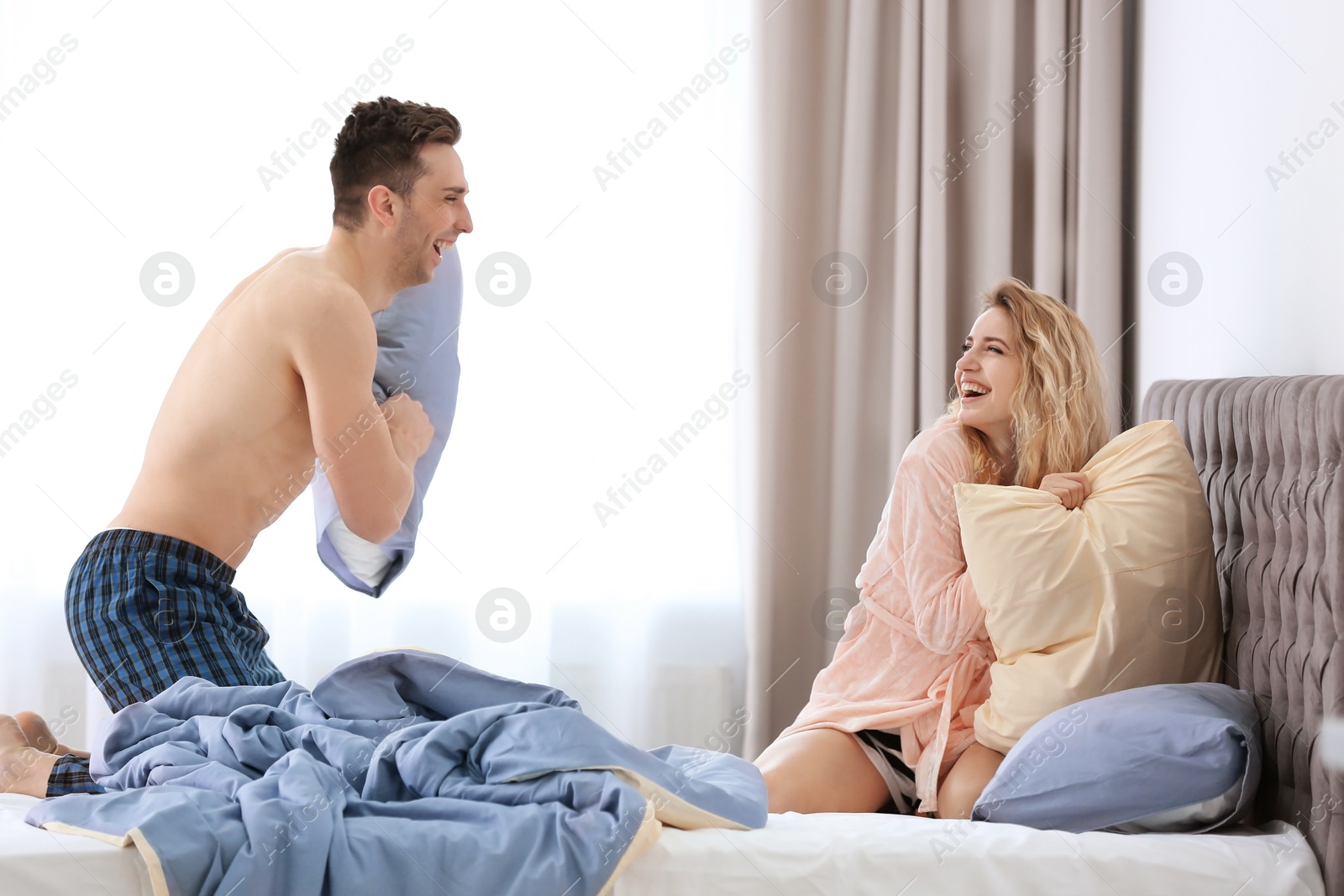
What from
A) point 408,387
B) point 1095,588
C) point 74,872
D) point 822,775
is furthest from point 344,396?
point 1095,588

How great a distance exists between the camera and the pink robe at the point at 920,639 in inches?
65.2

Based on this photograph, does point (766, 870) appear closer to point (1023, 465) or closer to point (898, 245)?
point (1023, 465)

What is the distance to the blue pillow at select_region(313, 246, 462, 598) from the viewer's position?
2.02 metres

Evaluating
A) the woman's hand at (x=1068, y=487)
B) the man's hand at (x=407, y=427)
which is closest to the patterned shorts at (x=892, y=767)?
the woman's hand at (x=1068, y=487)

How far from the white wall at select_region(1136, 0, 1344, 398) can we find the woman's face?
1.32ft

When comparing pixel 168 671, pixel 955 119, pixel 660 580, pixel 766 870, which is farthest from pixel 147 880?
pixel 955 119

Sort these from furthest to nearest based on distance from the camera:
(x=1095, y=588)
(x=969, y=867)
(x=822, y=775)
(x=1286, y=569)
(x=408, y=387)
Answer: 1. (x=408, y=387)
2. (x=822, y=775)
3. (x=1095, y=588)
4. (x=1286, y=569)
5. (x=969, y=867)

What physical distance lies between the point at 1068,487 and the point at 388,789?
3.55 ft

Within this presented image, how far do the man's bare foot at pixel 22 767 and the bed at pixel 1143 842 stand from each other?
0.03 meters

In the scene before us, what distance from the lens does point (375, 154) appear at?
1.96 metres

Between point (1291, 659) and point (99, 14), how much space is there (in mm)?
3128

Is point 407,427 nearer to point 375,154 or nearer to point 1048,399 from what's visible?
point 375,154

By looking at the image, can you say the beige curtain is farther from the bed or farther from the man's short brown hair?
the bed

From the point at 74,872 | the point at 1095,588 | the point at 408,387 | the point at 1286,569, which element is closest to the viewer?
the point at 74,872
